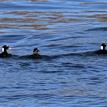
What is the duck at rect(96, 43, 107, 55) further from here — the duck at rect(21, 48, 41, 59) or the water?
the duck at rect(21, 48, 41, 59)

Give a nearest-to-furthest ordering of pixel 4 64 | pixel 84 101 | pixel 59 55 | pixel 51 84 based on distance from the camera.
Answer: pixel 84 101 < pixel 51 84 < pixel 4 64 < pixel 59 55

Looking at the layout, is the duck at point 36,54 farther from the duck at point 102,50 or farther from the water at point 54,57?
the duck at point 102,50

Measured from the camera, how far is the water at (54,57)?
17.0 meters

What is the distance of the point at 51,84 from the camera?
18.1 metres

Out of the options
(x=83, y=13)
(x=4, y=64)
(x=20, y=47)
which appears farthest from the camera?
(x=83, y=13)

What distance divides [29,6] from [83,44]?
1110 cm

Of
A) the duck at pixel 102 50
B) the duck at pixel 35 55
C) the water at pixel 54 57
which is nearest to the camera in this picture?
the water at pixel 54 57

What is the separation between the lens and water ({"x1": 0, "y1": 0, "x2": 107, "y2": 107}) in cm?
1704

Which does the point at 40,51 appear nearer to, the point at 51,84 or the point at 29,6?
the point at 51,84

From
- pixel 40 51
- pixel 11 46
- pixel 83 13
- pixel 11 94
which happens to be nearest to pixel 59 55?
pixel 40 51

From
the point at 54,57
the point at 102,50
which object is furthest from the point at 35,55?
the point at 102,50

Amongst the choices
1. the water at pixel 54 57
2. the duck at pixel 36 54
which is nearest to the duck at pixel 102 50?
the water at pixel 54 57

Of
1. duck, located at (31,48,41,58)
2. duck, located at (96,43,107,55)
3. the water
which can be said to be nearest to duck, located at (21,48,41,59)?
duck, located at (31,48,41,58)

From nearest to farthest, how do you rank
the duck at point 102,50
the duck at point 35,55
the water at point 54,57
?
the water at point 54,57, the duck at point 35,55, the duck at point 102,50
